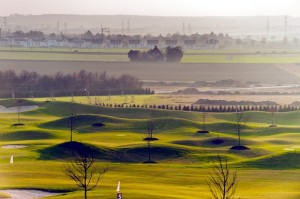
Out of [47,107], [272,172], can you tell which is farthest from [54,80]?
[272,172]

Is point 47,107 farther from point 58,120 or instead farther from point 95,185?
point 95,185

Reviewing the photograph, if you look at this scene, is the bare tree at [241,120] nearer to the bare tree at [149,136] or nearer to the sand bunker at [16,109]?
the bare tree at [149,136]

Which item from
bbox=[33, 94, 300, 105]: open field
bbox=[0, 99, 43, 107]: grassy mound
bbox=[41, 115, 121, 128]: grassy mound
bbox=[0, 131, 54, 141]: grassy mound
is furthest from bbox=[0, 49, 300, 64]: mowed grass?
bbox=[0, 131, 54, 141]: grassy mound

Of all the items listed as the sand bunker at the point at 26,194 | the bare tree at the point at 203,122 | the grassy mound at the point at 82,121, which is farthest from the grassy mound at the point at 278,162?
the grassy mound at the point at 82,121

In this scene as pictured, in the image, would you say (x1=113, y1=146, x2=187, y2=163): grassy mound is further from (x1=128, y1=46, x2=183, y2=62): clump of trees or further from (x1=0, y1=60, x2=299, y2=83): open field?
(x1=128, y1=46, x2=183, y2=62): clump of trees

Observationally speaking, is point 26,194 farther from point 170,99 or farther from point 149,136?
point 170,99

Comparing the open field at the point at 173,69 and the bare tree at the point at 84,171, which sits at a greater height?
the bare tree at the point at 84,171
